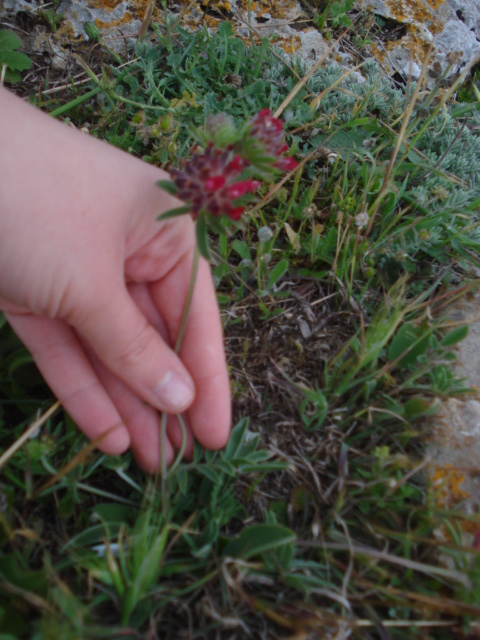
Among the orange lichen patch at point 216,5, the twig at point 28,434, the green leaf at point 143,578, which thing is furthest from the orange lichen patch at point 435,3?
the green leaf at point 143,578

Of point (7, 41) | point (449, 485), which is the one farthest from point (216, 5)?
point (449, 485)

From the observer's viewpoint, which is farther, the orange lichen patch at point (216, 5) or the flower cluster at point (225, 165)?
the orange lichen patch at point (216, 5)

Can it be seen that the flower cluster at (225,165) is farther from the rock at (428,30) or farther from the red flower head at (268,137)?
the rock at (428,30)

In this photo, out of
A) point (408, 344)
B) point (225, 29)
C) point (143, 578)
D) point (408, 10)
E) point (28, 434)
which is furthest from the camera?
point (408, 10)

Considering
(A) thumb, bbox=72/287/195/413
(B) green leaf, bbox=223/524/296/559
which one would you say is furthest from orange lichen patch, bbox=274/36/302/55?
(B) green leaf, bbox=223/524/296/559

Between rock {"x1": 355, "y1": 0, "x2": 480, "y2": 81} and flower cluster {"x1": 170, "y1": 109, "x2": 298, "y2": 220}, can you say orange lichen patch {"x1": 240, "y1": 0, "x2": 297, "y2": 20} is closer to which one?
rock {"x1": 355, "y1": 0, "x2": 480, "y2": 81}

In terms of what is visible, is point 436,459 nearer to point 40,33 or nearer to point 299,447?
point 299,447

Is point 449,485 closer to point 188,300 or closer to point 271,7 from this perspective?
point 188,300
